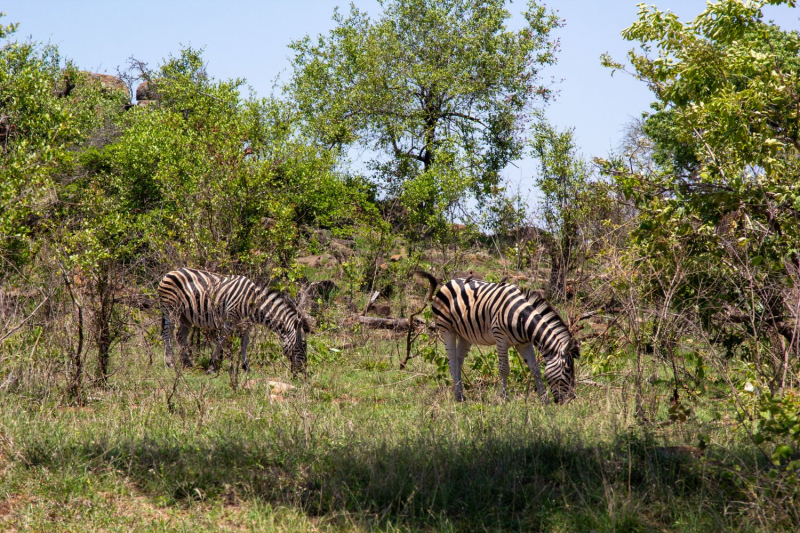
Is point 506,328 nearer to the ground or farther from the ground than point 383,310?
nearer to the ground

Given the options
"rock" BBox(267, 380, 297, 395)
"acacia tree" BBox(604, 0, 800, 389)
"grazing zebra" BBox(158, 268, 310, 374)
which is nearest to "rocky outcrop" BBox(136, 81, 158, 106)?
"grazing zebra" BBox(158, 268, 310, 374)

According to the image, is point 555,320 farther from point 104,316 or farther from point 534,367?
point 104,316

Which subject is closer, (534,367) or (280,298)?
(534,367)

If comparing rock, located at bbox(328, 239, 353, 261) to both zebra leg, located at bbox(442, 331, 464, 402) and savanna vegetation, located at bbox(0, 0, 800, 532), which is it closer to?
savanna vegetation, located at bbox(0, 0, 800, 532)

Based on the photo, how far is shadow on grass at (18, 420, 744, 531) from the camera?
5684 millimetres

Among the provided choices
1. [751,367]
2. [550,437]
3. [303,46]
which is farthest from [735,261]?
[303,46]

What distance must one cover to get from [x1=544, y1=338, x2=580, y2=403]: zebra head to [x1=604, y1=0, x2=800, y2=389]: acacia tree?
146cm

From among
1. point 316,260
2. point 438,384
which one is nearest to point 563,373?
point 438,384

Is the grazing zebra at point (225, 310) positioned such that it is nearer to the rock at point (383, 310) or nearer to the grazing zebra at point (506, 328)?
the grazing zebra at point (506, 328)

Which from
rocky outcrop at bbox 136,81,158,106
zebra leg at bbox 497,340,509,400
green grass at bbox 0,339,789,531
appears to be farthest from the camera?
rocky outcrop at bbox 136,81,158,106

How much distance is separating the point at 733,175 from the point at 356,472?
4.57 m

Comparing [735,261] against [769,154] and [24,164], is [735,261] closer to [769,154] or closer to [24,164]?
[769,154]

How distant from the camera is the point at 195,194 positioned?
47.1 feet

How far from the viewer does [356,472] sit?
6426 millimetres
